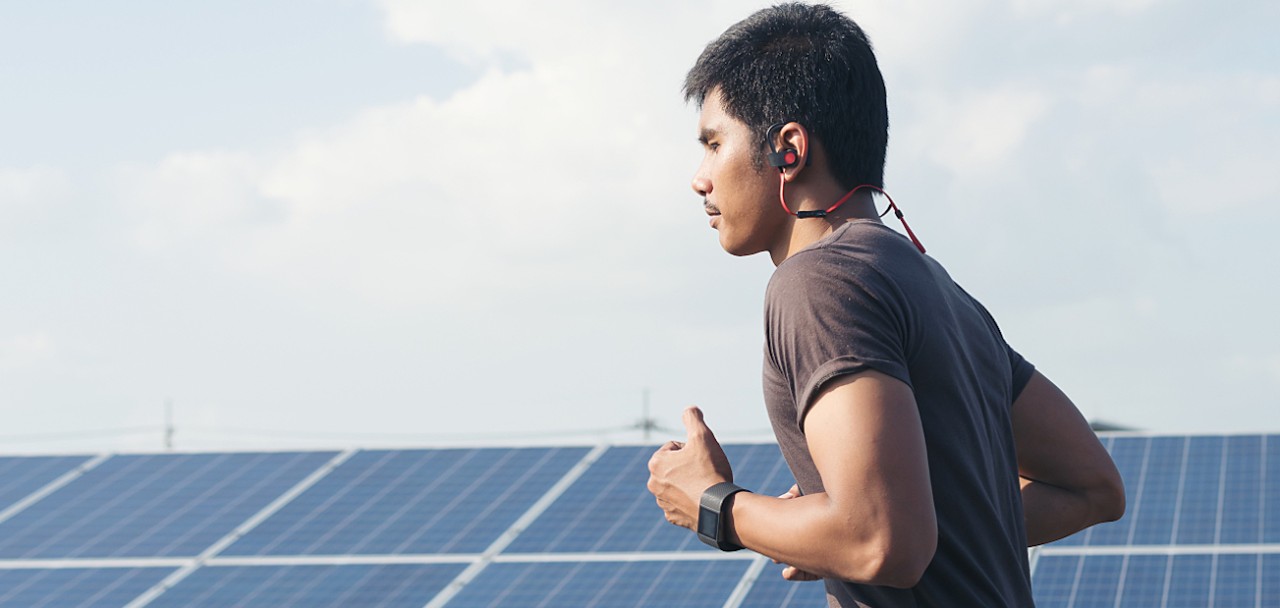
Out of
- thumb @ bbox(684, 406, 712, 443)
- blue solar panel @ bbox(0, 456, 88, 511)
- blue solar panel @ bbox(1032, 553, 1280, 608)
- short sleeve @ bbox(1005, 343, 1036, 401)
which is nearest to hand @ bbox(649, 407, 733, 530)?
thumb @ bbox(684, 406, 712, 443)

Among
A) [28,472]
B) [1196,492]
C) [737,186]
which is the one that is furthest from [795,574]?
[28,472]

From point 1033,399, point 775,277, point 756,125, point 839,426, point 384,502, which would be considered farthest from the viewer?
point 384,502

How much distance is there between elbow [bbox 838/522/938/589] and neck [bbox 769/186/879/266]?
0.52 meters

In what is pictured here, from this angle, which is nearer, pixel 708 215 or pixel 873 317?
pixel 873 317

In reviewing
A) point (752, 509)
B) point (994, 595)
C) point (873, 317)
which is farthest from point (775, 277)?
point (994, 595)

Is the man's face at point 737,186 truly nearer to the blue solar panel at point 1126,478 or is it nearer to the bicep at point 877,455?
the bicep at point 877,455

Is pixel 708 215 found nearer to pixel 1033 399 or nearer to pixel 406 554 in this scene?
pixel 1033 399

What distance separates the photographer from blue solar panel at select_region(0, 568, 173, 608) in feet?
36.8

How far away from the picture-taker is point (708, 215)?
106 inches

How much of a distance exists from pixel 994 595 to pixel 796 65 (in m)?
0.89

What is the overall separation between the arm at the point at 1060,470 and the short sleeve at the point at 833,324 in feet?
2.21

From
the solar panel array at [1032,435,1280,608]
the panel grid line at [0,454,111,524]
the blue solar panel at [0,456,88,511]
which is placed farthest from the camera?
the blue solar panel at [0,456,88,511]

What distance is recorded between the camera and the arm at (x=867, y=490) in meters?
2.19

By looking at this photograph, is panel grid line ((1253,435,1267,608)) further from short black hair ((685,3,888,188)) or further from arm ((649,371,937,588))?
arm ((649,371,937,588))
